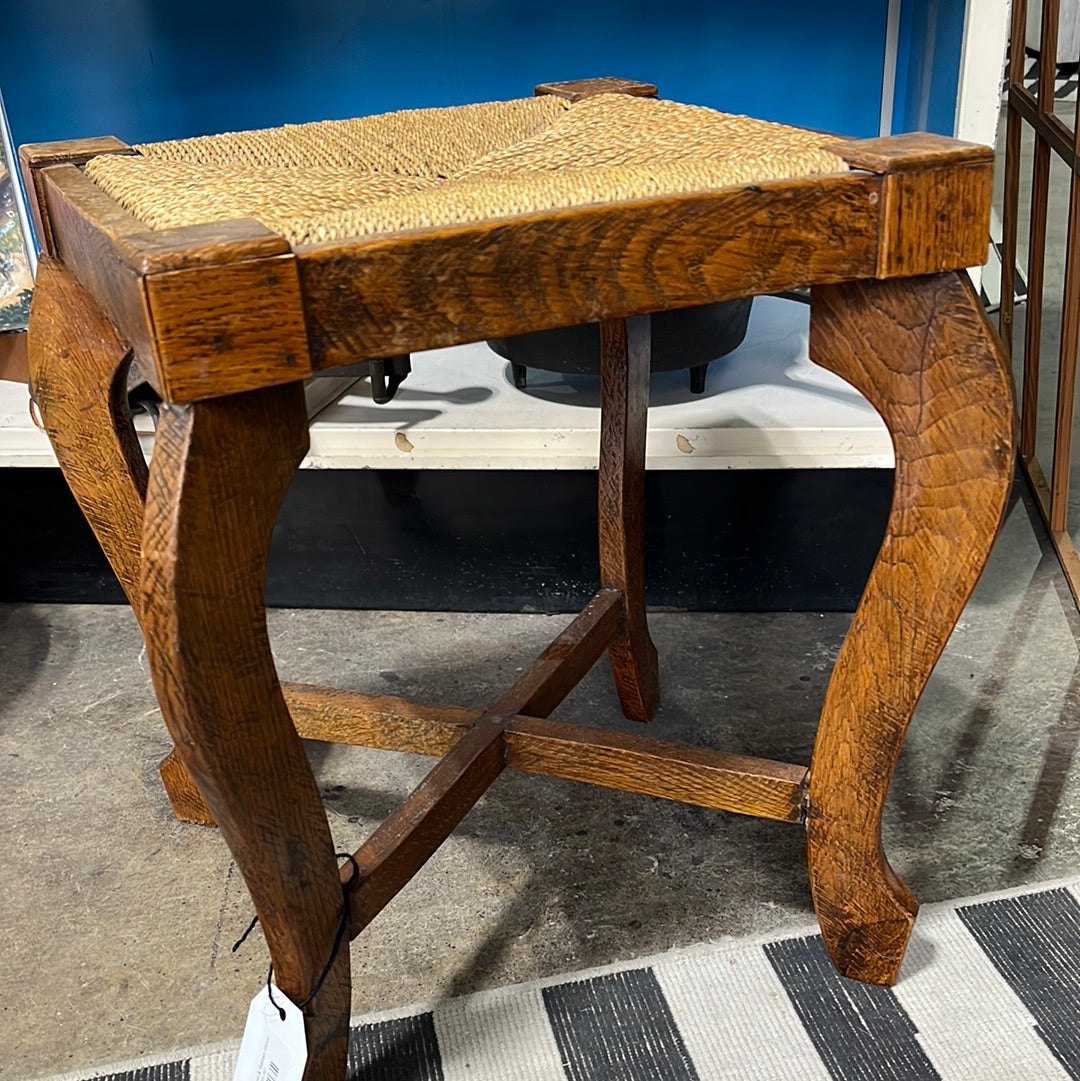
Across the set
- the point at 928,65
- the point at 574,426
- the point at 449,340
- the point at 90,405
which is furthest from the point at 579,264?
the point at 928,65

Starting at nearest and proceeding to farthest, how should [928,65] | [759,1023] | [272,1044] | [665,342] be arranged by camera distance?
[272,1044] < [759,1023] < [665,342] < [928,65]

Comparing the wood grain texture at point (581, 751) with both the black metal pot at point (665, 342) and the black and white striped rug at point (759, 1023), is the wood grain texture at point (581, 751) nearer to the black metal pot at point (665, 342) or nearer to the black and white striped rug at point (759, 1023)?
the black and white striped rug at point (759, 1023)

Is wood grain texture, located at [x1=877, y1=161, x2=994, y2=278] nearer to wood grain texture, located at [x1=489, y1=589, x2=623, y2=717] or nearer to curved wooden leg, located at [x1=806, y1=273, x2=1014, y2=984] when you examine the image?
curved wooden leg, located at [x1=806, y1=273, x2=1014, y2=984]

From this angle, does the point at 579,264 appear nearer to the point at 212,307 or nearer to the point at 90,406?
the point at 212,307

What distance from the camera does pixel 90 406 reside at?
0.89 metres

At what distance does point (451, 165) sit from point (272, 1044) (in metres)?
0.58

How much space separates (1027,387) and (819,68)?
0.48 m

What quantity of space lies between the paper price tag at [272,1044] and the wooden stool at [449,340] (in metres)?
0.02

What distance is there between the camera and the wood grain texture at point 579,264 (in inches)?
24.2

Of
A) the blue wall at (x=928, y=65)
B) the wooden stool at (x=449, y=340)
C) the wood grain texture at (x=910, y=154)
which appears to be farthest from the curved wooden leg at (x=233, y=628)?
the blue wall at (x=928, y=65)

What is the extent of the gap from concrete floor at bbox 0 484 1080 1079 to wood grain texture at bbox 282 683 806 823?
0.12 meters

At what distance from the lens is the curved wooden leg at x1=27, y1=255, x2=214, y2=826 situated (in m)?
0.85

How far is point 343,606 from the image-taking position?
1545 mm

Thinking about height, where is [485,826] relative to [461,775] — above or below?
below
